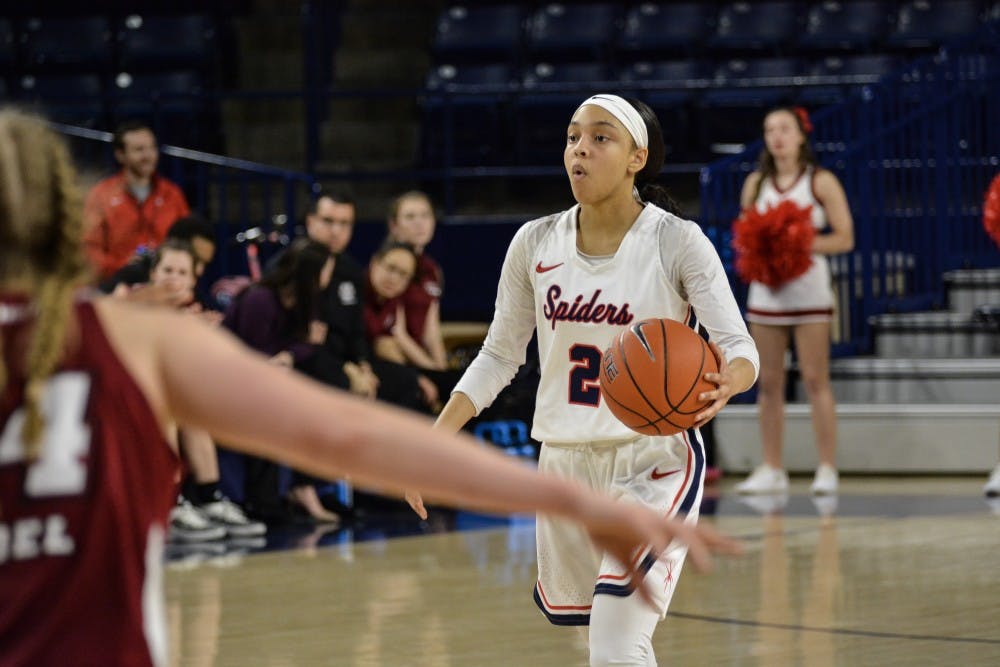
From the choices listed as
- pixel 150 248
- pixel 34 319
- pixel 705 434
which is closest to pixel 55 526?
pixel 34 319

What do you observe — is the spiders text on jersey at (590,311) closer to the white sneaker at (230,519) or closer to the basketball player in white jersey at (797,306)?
the white sneaker at (230,519)

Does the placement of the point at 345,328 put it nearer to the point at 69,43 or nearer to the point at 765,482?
the point at 765,482

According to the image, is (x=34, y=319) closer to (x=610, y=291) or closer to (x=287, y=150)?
(x=610, y=291)

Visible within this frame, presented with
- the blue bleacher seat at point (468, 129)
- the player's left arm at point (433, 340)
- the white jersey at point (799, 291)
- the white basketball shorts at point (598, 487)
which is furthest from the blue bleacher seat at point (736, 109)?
the white basketball shorts at point (598, 487)

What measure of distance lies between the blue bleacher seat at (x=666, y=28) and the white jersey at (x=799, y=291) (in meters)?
4.86

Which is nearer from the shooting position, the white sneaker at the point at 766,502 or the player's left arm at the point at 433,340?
the white sneaker at the point at 766,502

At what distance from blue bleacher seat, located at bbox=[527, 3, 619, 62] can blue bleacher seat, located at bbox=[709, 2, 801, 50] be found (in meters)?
0.95

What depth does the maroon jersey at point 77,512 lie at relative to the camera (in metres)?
1.62

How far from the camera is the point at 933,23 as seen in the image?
45.9 feet

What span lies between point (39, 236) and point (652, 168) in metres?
2.93

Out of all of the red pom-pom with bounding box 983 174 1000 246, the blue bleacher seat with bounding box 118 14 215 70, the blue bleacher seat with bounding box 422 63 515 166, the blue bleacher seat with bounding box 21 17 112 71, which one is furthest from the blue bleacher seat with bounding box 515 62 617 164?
the red pom-pom with bounding box 983 174 1000 246

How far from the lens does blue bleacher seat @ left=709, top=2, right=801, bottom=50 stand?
14109 millimetres

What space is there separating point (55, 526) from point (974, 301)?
421 inches

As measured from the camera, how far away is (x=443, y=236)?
12.3m
